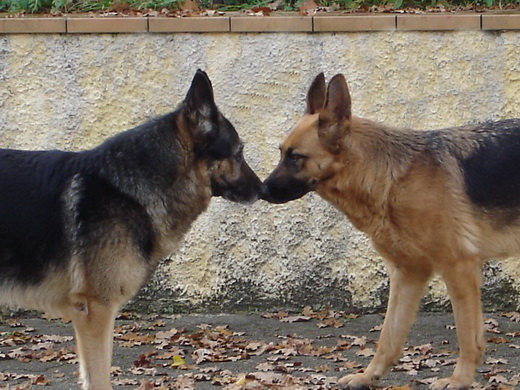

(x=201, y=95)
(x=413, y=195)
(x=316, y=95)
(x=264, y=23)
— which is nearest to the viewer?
(x=201, y=95)

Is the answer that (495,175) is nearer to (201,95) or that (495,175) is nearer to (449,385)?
(449,385)

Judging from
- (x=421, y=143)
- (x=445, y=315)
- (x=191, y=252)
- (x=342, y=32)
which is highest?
(x=342, y=32)

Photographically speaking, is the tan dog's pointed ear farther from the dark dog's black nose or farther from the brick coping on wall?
the brick coping on wall

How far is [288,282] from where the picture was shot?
8438mm

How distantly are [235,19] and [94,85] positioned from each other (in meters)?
1.36

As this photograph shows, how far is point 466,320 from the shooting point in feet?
20.0

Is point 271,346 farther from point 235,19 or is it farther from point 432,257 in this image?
point 235,19

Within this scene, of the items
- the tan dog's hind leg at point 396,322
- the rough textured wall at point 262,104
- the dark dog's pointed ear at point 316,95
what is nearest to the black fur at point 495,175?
the tan dog's hind leg at point 396,322

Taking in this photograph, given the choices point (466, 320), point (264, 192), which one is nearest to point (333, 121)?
point (264, 192)

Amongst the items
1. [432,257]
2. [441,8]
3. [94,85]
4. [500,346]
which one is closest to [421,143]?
[432,257]

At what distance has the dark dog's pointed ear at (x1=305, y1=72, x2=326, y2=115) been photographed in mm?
6555

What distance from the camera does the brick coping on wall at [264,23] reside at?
319 inches

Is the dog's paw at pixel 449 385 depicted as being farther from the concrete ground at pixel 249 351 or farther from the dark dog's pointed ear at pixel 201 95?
the dark dog's pointed ear at pixel 201 95

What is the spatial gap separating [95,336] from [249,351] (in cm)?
203
